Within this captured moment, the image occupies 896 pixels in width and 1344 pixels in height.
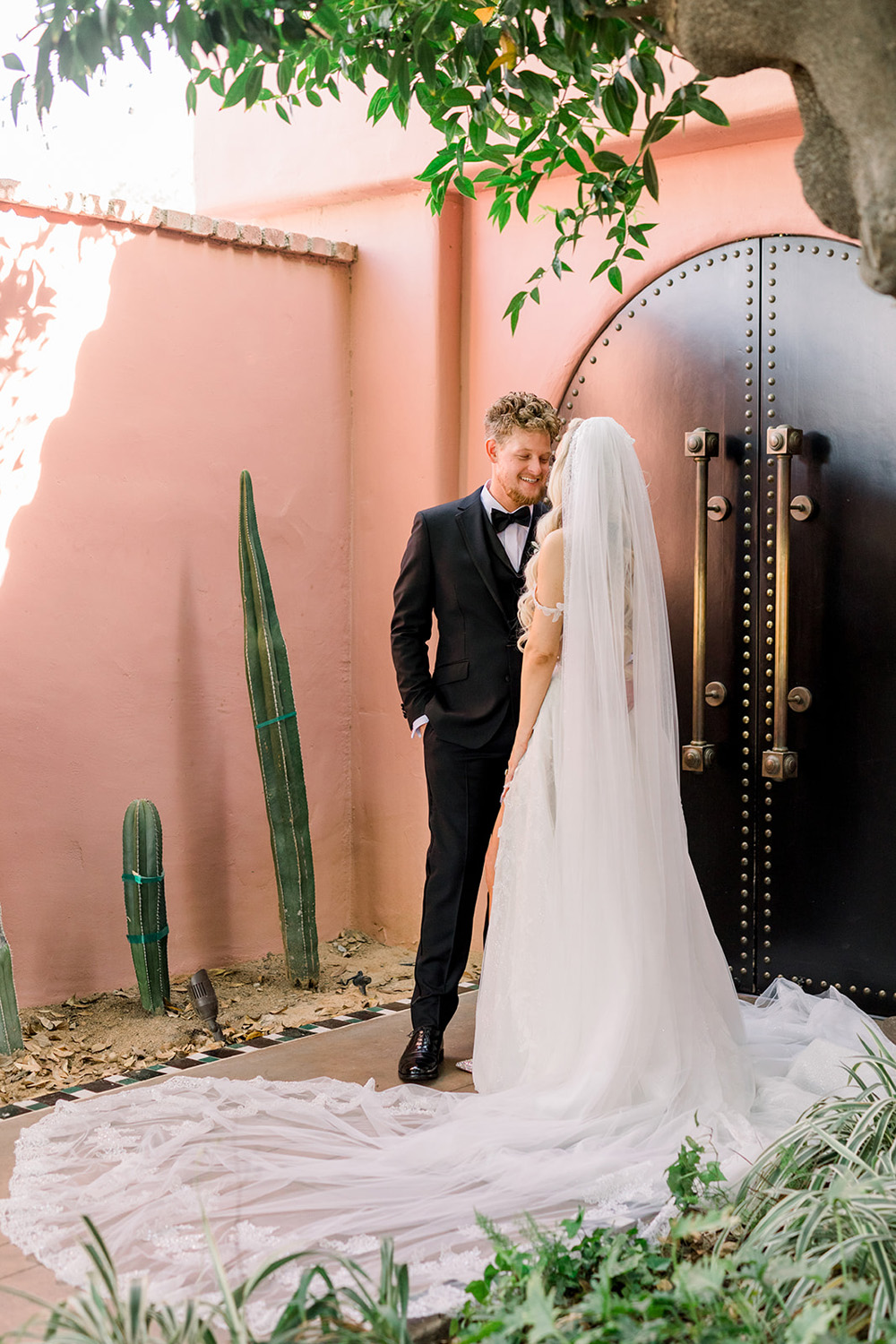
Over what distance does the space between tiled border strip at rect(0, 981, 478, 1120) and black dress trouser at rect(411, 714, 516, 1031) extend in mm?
503

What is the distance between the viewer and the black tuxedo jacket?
3.55 metres

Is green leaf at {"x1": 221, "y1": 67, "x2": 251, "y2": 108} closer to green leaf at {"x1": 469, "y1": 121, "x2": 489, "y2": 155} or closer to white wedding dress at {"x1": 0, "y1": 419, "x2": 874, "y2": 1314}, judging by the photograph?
green leaf at {"x1": 469, "y1": 121, "x2": 489, "y2": 155}

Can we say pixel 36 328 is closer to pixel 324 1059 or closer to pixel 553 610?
pixel 553 610

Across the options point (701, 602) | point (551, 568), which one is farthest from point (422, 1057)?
point (701, 602)

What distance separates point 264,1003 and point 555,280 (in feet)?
8.54

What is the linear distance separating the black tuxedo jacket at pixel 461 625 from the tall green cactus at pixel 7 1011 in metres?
1.31

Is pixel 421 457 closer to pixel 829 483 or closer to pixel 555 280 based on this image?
pixel 555 280

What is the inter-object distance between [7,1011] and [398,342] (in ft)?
8.67

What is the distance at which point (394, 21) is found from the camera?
251 centimetres

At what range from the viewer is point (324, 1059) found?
3.57m

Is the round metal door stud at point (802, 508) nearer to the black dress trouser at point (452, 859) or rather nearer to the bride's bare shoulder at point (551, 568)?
the bride's bare shoulder at point (551, 568)

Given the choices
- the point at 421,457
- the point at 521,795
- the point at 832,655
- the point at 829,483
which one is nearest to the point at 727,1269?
the point at 521,795

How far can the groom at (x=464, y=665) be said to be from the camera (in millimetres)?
3516

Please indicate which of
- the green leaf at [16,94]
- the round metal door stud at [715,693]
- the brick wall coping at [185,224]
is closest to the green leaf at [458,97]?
the green leaf at [16,94]
